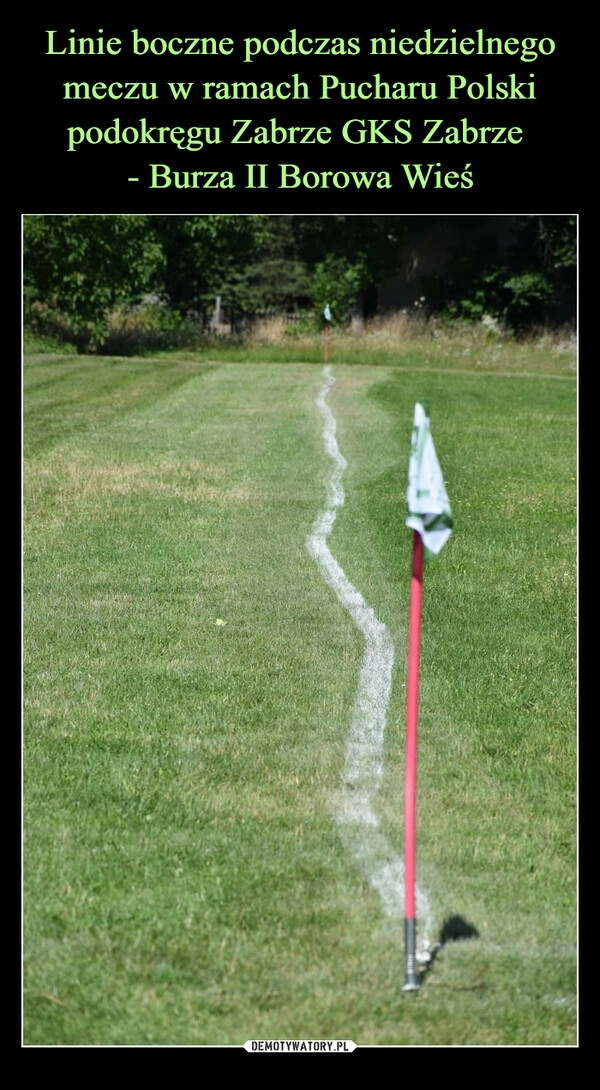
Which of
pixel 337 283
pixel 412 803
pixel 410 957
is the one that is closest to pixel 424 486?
pixel 412 803

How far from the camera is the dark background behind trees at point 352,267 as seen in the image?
4666cm

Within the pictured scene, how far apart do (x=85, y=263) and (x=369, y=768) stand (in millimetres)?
30777

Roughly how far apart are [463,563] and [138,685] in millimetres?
4466

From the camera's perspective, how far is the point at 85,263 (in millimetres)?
34781

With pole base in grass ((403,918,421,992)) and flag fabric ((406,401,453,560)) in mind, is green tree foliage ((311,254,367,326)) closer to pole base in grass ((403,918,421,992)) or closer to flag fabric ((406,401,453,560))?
flag fabric ((406,401,453,560))

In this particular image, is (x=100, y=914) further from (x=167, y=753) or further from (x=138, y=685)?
(x=138, y=685)

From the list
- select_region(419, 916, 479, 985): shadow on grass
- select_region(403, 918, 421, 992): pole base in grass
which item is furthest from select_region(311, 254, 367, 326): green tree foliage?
select_region(403, 918, 421, 992): pole base in grass

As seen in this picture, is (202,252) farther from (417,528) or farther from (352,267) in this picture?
(417,528)

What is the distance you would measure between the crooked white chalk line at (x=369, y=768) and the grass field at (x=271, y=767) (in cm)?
7

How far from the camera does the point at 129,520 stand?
41.0 ft

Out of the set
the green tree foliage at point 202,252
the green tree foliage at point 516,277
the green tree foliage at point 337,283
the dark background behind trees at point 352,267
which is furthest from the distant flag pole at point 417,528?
the green tree foliage at point 337,283

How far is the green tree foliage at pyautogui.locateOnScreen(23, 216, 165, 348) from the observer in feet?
110

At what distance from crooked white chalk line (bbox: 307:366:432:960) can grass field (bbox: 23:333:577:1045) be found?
0.07 metres

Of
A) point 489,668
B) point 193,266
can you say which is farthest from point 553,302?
point 489,668
